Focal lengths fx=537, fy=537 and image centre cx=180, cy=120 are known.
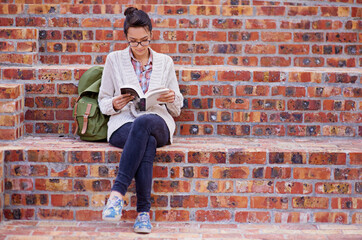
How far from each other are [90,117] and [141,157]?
663 millimetres

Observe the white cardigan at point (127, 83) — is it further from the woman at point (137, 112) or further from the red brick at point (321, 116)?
the red brick at point (321, 116)

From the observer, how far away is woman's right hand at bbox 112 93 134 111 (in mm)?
3432

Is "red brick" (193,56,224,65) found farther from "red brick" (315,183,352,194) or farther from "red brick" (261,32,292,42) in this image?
"red brick" (315,183,352,194)

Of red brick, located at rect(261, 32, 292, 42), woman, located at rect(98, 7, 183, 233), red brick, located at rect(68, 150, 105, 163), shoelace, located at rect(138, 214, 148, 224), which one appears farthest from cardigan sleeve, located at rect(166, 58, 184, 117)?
red brick, located at rect(261, 32, 292, 42)

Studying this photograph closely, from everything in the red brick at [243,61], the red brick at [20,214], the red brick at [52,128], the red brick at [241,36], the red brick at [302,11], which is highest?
the red brick at [302,11]

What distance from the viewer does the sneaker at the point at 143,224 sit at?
3139 millimetres

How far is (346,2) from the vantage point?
15.0 feet

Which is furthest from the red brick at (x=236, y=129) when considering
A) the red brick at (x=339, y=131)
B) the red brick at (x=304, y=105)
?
the red brick at (x=339, y=131)

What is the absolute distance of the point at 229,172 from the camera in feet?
11.1

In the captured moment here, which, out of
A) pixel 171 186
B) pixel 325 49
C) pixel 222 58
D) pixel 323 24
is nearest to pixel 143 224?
pixel 171 186

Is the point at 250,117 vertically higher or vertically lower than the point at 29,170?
higher

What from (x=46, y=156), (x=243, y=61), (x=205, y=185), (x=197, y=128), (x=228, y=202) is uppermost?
(x=243, y=61)

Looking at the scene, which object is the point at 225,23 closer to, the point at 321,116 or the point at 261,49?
the point at 261,49

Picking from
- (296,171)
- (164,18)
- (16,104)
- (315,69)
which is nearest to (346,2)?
(315,69)
